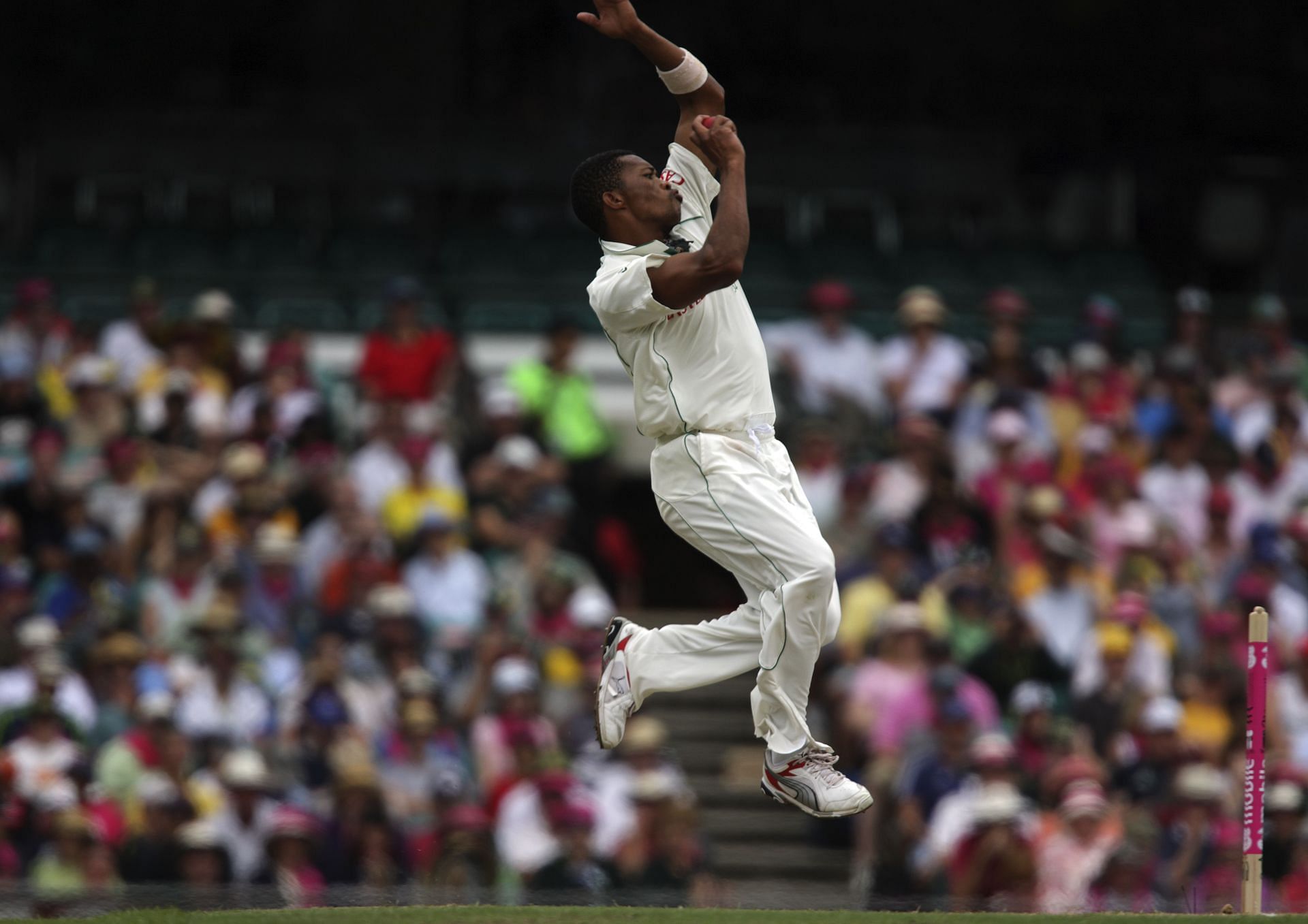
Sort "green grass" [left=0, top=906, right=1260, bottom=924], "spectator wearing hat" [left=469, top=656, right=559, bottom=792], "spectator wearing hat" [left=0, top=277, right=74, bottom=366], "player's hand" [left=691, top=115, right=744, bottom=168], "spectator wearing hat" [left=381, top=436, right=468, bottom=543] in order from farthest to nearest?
"spectator wearing hat" [left=0, top=277, right=74, bottom=366] → "spectator wearing hat" [left=381, top=436, right=468, bottom=543] → "spectator wearing hat" [left=469, top=656, right=559, bottom=792] → "green grass" [left=0, top=906, right=1260, bottom=924] → "player's hand" [left=691, top=115, right=744, bottom=168]

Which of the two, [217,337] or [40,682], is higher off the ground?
[217,337]

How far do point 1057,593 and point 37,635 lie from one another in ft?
16.5

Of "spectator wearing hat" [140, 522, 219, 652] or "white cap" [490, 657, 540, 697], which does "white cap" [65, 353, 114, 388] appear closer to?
"spectator wearing hat" [140, 522, 219, 652]

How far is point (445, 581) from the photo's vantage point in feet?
34.5

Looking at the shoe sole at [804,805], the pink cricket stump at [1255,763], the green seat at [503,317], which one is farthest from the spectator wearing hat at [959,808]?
the green seat at [503,317]

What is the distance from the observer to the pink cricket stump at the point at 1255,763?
6980 millimetres

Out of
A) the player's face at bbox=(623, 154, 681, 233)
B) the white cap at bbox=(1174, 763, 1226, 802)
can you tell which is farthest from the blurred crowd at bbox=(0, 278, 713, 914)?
the player's face at bbox=(623, 154, 681, 233)

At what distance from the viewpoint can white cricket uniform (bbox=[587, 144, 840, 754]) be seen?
260 inches

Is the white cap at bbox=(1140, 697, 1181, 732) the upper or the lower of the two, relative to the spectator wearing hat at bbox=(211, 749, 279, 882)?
upper

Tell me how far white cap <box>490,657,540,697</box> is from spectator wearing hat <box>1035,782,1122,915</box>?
2429mm

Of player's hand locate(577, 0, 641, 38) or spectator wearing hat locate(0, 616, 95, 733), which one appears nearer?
player's hand locate(577, 0, 641, 38)

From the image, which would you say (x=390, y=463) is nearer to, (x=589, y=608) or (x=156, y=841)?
(x=589, y=608)

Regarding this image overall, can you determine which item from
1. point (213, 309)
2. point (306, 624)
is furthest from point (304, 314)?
point (306, 624)

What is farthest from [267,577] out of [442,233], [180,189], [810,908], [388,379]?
[180,189]
